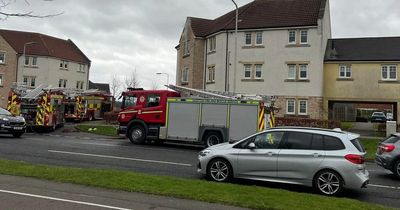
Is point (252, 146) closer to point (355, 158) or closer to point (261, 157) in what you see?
point (261, 157)

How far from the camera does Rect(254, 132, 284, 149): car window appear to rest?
10430mm

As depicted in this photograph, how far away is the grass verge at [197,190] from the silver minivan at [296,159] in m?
0.96

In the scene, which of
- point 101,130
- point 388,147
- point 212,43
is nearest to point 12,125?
point 101,130

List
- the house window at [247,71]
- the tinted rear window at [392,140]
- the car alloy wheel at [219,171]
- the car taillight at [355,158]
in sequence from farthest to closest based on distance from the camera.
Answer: the house window at [247,71] → the tinted rear window at [392,140] → the car alloy wheel at [219,171] → the car taillight at [355,158]

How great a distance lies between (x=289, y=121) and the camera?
29.9 meters

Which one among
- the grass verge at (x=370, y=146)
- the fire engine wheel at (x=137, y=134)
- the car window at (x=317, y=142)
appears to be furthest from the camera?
the fire engine wheel at (x=137, y=134)

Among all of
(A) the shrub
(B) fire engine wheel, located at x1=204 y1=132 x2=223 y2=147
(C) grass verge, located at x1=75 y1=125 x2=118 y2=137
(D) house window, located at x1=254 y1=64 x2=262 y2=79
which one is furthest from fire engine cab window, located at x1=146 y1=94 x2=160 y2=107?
(D) house window, located at x1=254 y1=64 x2=262 y2=79

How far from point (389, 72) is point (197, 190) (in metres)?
32.1

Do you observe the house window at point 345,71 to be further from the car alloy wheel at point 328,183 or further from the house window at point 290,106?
the car alloy wheel at point 328,183

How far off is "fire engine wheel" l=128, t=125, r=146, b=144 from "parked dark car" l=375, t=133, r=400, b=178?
37.8 ft

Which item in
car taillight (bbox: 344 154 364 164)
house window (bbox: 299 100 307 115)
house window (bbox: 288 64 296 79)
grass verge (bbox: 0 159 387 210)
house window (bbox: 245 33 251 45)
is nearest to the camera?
→ grass verge (bbox: 0 159 387 210)

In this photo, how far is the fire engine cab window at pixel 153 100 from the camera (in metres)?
21.3

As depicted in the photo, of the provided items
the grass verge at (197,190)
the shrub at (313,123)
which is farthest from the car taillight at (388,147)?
the shrub at (313,123)

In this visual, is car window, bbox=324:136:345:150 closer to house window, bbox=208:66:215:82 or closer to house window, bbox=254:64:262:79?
house window, bbox=254:64:262:79
